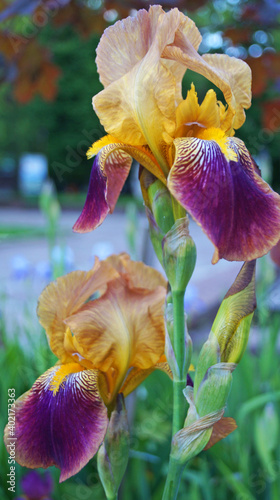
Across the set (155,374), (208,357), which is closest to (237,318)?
(208,357)

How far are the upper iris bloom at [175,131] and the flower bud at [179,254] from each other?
6 cm

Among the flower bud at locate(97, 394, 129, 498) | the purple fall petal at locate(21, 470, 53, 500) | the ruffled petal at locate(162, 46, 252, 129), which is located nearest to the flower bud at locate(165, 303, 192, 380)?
the flower bud at locate(97, 394, 129, 498)

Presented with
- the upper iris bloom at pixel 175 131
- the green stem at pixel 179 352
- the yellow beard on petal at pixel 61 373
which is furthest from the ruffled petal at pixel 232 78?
the yellow beard on petal at pixel 61 373

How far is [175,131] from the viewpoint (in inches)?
20.4

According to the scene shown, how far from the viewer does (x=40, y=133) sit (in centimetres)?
1540

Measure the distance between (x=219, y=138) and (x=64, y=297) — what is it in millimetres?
278

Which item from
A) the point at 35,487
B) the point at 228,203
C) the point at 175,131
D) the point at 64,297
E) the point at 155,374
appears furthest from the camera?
the point at 155,374

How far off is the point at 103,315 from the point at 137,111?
246mm

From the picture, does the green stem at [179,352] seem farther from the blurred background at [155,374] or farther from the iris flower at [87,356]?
the blurred background at [155,374]

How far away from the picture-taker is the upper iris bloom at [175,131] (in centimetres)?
42

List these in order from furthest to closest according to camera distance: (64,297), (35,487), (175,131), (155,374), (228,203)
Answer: (155,374) < (35,487) < (64,297) < (175,131) < (228,203)

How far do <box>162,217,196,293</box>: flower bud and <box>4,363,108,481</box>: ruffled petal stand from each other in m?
0.16

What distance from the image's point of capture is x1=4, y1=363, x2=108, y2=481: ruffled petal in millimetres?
523

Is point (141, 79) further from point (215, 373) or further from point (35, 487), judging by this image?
point (35, 487)
